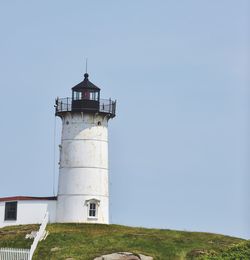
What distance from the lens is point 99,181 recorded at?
5691 cm

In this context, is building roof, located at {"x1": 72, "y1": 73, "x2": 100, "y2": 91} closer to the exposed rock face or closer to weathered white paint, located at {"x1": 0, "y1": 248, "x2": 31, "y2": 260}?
weathered white paint, located at {"x1": 0, "y1": 248, "x2": 31, "y2": 260}

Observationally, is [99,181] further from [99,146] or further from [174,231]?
[174,231]

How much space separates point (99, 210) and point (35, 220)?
3.98 meters

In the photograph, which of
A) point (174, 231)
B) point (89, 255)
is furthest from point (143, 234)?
point (89, 255)

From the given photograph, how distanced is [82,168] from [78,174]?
0.45m

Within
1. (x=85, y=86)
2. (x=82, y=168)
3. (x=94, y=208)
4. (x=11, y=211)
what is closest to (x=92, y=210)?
(x=94, y=208)

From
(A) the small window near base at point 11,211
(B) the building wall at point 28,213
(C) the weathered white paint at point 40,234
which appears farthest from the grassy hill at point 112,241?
(A) the small window near base at point 11,211

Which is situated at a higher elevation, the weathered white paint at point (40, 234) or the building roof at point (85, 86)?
the building roof at point (85, 86)

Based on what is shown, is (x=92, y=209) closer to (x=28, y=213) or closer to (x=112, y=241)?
(x=28, y=213)

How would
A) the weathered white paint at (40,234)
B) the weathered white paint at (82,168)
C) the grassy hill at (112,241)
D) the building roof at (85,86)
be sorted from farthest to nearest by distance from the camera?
1. the building roof at (85,86)
2. the weathered white paint at (82,168)
3. the weathered white paint at (40,234)
4. the grassy hill at (112,241)

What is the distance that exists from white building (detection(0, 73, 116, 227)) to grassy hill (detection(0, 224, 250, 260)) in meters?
1.83

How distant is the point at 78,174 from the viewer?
186ft

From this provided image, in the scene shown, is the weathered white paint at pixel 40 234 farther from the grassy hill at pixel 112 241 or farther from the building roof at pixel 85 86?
the building roof at pixel 85 86

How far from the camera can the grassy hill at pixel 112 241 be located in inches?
1850
